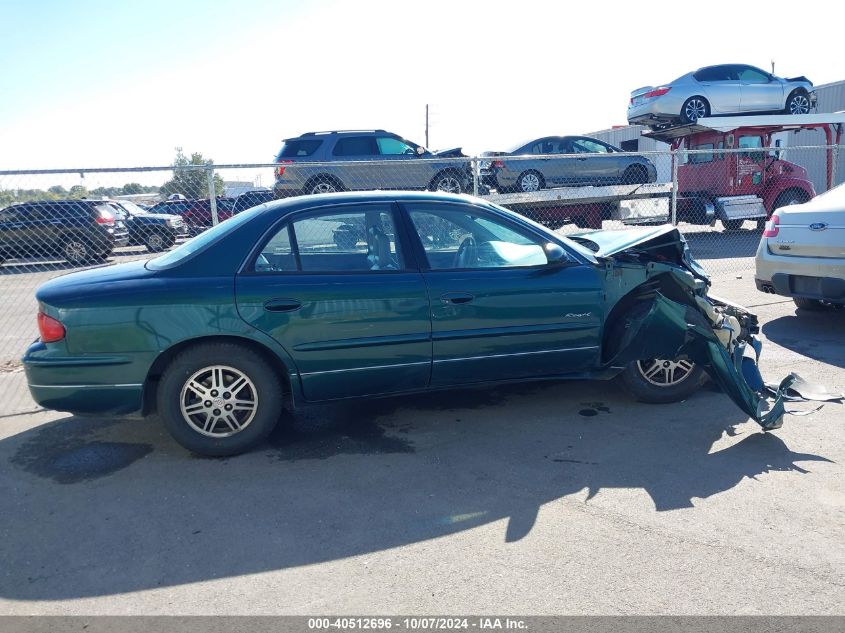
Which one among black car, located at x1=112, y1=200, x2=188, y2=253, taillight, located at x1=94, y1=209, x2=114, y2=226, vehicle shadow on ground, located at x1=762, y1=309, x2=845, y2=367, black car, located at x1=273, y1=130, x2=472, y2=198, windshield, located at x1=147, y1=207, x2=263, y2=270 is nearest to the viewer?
windshield, located at x1=147, y1=207, x2=263, y2=270

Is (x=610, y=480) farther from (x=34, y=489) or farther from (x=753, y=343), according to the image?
(x=34, y=489)

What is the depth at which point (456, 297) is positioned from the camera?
4555 mm

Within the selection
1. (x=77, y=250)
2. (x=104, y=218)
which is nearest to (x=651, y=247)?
(x=77, y=250)

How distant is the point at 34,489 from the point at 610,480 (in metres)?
3.39

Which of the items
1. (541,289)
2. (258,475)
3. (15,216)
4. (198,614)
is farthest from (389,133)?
Answer: (198,614)

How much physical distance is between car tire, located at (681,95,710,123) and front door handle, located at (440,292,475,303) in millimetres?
12965

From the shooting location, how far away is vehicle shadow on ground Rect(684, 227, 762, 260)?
13500 millimetres

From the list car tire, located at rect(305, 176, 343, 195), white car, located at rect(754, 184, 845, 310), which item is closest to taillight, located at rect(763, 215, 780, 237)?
white car, located at rect(754, 184, 845, 310)

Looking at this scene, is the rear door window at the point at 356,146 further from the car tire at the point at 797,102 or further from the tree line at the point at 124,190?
the car tire at the point at 797,102

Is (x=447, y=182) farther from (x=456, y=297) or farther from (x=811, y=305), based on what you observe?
(x=456, y=297)

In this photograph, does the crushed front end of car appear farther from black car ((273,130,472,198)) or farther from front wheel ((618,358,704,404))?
black car ((273,130,472,198))

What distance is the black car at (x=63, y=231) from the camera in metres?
11.8

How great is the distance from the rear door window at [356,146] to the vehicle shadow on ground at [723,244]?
22.7ft

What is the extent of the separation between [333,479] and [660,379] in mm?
2547
